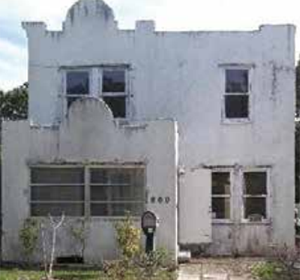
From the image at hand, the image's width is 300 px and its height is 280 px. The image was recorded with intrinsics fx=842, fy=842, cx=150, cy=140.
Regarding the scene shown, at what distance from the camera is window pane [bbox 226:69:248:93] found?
81.6ft

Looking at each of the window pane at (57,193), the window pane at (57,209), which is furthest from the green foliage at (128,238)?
the window pane at (57,193)

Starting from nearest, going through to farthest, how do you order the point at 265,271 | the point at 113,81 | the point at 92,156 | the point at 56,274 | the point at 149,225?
the point at 56,274 < the point at 265,271 < the point at 149,225 < the point at 92,156 < the point at 113,81

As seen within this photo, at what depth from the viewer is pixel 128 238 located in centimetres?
2022

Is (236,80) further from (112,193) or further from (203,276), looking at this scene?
(203,276)

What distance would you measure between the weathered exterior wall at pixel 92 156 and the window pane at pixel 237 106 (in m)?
4.13

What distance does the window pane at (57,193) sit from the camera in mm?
21594

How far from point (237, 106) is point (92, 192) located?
226 inches

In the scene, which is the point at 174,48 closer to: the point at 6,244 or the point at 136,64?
the point at 136,64

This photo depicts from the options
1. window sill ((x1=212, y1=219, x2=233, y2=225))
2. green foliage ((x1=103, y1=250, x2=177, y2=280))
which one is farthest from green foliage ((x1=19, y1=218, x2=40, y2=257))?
window sill ((x1=212, y1=219, x2=233, y2=225))

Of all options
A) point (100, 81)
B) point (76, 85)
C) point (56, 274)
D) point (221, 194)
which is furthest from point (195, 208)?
point (56, 274)

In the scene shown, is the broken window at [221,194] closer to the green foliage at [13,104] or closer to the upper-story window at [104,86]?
the upper-story window at [104,86]

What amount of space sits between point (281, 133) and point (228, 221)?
299 cm

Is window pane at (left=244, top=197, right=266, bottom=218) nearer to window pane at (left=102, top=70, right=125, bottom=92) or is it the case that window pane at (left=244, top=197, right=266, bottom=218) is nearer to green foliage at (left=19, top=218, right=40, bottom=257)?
window pane at (left=102, top=70, right=125, bottom=92)

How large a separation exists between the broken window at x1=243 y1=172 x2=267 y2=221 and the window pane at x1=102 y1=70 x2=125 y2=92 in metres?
4.51
